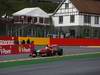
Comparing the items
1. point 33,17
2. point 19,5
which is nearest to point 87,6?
point 33,17

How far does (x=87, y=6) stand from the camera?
260 ft

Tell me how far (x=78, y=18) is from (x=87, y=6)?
4.33 m

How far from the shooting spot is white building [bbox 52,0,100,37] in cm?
7619

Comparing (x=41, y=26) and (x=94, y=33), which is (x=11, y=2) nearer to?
(x=41, y=26)

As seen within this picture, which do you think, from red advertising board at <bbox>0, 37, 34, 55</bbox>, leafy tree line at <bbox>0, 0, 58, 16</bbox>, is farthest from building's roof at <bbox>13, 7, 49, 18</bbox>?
red advertising board at <bbox>0, 37, 34, 55</bbox>

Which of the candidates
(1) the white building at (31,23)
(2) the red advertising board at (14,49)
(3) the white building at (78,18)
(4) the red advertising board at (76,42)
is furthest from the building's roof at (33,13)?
(2) the red advertising board at (14,49)

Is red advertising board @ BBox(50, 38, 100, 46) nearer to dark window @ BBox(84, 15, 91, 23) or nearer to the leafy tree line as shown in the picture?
dark window @ BBox(84, 15, 91, 23)

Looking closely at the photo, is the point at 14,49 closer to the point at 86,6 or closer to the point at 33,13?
the point at 33,13

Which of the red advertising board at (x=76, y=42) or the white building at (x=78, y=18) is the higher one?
the white building at (x=78, y=18)

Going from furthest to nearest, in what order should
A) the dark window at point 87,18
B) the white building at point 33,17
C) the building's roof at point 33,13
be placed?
the building's roof at point 33,13, the dark window at point 87,18, the white building at point 33,17

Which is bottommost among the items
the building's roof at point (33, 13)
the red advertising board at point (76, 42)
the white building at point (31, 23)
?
the red advertising board at point (76, 42)

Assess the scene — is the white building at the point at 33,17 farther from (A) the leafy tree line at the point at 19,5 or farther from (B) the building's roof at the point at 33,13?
(A) the leafy tree line at the point at 19,5

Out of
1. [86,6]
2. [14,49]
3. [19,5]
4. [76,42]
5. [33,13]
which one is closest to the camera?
[14,49]

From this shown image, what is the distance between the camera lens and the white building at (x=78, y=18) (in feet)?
250
